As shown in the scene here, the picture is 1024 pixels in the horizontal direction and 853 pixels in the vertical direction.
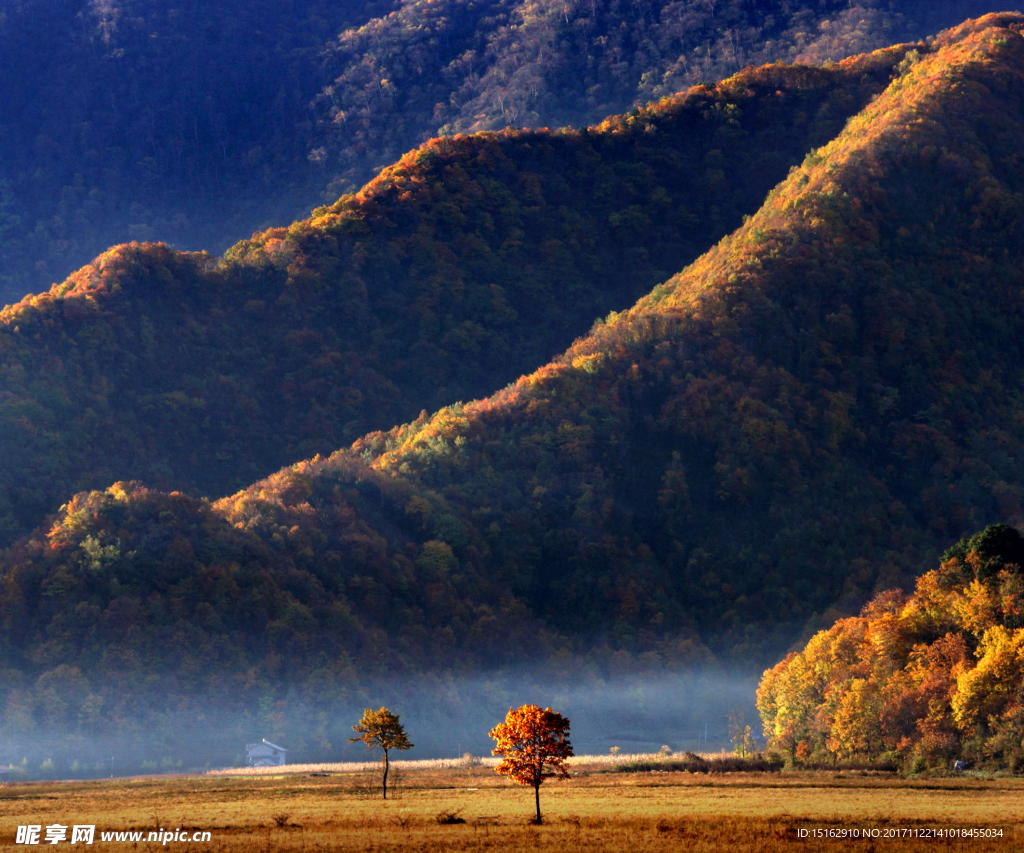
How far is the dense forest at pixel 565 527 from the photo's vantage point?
431 ft

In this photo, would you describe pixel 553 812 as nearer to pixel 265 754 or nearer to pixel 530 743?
pixel 530 743

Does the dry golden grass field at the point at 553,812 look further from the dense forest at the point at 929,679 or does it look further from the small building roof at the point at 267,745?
the small building roof at the point at 267,745

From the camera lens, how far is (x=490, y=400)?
18788 cm

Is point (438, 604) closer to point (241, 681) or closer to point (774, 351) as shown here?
point (241, 681)

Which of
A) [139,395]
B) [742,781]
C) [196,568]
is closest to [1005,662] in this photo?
[742,781]

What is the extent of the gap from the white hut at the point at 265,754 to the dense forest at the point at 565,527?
9329 mm

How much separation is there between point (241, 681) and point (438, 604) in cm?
3093

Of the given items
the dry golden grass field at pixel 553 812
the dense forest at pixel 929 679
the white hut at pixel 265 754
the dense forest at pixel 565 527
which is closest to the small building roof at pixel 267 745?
the white hut at pixel 265 754

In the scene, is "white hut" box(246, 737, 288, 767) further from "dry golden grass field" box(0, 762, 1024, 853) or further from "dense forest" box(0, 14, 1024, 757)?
"dry golden grass field" box(0, 762, 1024, 853)

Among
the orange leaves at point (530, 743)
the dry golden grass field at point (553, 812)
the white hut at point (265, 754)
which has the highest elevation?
the white hut at point (265, 754)

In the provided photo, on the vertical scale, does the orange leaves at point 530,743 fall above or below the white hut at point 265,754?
below

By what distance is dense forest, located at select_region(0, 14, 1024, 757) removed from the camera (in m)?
131

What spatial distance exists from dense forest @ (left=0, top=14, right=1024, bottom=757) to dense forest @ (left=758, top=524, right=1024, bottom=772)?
5401 centimetres

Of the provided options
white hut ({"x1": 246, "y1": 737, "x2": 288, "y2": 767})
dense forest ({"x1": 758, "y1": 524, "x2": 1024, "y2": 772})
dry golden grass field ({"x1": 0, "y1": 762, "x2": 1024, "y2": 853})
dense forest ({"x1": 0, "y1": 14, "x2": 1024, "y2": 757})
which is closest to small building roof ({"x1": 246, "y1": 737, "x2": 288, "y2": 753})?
white hut ({"x1": 246, "y1": 737, "x2": 288, "y2": 767})
